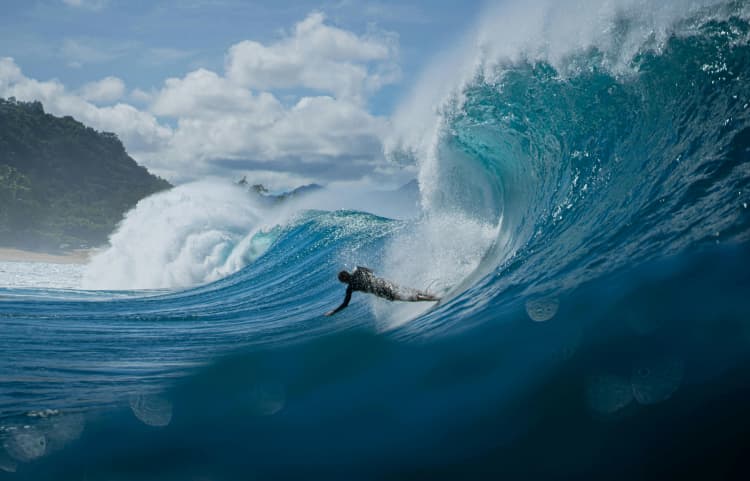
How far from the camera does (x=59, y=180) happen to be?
231ft

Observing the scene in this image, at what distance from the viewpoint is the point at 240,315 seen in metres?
9.35

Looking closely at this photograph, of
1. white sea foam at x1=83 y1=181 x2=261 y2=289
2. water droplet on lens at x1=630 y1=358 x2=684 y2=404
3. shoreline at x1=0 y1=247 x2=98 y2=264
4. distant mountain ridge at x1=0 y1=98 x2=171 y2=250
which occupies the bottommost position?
water droplet on lens at x1=630 y1=358 x2=684 y2=404

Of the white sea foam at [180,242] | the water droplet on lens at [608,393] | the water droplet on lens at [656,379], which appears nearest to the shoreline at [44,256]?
the white sea foam at [180,242]

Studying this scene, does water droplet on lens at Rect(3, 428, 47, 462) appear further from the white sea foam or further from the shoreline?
the shoreline

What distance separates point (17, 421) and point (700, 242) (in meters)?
5.47

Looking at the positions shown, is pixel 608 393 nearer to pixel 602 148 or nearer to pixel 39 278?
pixel 602 148

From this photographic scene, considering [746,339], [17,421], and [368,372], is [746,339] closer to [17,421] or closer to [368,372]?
[368,372]

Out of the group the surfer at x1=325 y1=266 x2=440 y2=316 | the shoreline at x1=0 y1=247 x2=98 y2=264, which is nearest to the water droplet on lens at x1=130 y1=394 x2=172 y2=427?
the surfer at x1=325 y1=266 x2=440 y2=316

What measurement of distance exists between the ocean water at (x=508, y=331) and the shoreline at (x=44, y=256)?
46.5 m

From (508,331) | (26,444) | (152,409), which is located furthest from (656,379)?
(26,444)

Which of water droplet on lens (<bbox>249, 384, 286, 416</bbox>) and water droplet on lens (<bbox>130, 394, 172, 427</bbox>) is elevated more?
water droplet on lens (<bbox>130, 394, 172, 427</bbox>)

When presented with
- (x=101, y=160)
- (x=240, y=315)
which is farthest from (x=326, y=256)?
(x=101, y=160)

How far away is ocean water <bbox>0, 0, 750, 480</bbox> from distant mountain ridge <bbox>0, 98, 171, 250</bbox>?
185ft

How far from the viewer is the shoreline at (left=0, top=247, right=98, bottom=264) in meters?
50.2
